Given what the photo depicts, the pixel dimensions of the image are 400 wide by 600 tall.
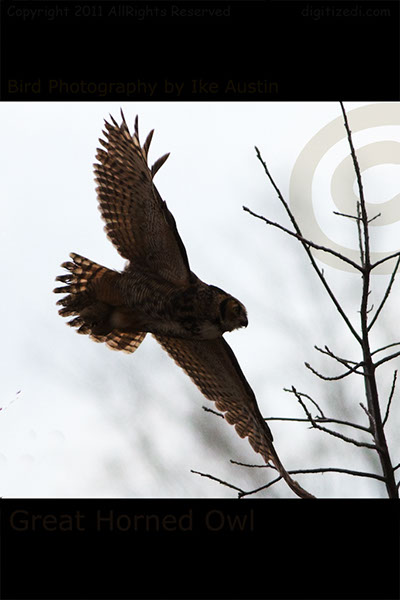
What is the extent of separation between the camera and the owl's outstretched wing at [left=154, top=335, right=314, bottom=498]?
237 inches

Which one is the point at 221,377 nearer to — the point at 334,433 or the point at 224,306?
the point at 224,306

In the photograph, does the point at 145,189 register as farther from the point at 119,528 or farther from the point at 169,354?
the point at 119,528

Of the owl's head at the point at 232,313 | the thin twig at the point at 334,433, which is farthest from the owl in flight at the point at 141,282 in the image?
the thin twig at the point at 334,433

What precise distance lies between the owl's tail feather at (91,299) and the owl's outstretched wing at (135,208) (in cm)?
25

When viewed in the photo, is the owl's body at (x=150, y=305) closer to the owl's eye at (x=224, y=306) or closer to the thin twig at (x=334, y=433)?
the owl's eye at (x=224, y=306)

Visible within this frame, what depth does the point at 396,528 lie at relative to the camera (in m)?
3.73

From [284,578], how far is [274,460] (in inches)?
76.5

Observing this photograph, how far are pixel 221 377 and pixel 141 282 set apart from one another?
4.00ft

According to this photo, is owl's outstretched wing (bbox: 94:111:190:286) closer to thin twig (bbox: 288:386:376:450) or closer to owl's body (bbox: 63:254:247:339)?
owl's body (bbox: 63:254:247:339)

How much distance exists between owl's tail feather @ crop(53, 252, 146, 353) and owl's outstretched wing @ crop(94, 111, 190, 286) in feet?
0.83

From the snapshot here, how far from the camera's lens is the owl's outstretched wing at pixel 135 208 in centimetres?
555

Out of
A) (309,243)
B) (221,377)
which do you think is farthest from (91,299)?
(309,243)

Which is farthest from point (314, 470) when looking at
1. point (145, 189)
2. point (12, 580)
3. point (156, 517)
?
point (145, 189)

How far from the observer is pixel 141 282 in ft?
18.4
